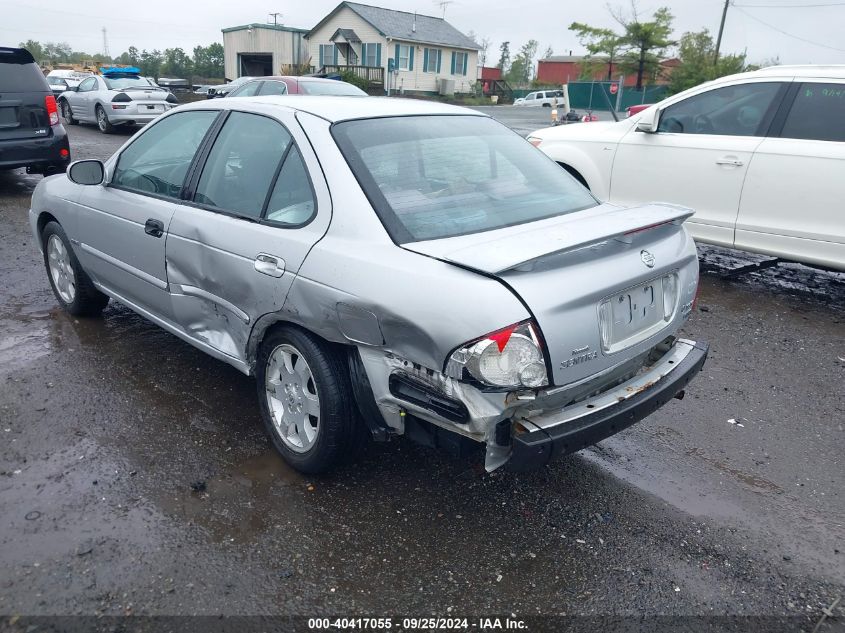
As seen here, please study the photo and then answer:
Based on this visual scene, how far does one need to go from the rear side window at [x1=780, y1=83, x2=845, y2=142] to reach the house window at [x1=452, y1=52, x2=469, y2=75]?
151ft

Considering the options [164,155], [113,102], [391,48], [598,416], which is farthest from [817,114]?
[391,48]

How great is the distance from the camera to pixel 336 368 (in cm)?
293

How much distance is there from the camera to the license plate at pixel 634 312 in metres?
2.75

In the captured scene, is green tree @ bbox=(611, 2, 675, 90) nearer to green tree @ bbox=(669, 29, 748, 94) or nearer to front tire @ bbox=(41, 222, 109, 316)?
green tree @ bbox=(669, 29, 748, 94)

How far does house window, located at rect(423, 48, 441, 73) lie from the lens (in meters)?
46.8

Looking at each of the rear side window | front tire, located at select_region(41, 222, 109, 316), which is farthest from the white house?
front tire, located at select_region(41, 222, 109, 316)

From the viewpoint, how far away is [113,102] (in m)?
16.6

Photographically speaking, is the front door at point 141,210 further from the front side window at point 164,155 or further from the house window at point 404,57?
the house window at point 404,57

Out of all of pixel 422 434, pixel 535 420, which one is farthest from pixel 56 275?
pixel 535 420

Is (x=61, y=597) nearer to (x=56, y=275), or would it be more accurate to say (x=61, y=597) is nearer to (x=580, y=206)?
(x=580, y=206)

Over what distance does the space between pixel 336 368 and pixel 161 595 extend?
1070 mm

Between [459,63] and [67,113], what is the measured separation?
35.0 m

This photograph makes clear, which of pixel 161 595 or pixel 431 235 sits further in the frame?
pixel 431 235

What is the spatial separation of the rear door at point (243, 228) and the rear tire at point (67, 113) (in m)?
18.0
